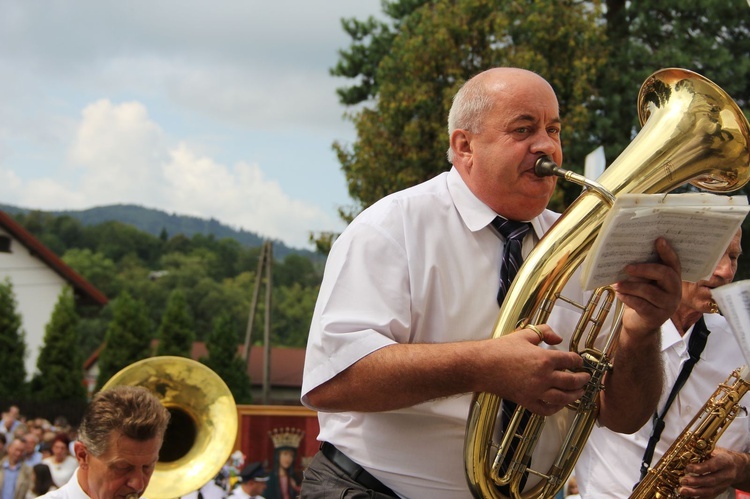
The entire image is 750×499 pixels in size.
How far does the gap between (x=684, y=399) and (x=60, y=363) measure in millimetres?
32042

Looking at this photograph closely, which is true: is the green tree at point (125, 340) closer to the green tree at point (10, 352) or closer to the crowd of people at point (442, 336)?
the green tree at point (10, 352)

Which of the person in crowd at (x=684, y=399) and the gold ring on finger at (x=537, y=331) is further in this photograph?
the person in crowd at (x=684, y=399)

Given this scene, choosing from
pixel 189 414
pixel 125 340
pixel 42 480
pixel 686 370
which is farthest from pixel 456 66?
pixel 125 340

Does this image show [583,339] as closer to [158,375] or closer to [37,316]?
[158,375]

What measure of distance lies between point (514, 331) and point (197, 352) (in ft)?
165

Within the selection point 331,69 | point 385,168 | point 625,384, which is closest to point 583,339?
point 625,384

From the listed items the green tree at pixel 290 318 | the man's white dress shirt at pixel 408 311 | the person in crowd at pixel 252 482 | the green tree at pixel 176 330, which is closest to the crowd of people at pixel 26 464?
the person in crowd at pixel 252 482

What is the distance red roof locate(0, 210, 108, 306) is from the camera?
46250mm

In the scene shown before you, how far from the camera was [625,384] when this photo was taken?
3.68 meters

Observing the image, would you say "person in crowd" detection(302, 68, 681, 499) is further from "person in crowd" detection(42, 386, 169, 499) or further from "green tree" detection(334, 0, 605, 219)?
"green tree" detection(334, 0, 605, 219)

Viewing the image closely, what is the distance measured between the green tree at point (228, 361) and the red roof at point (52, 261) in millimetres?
15099

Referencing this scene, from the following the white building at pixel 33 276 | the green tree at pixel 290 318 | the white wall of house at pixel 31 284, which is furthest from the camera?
the green tree at pixel 290 318

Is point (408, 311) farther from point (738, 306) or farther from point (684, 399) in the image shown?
point (684, 399)

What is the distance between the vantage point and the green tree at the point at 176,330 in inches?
1372
